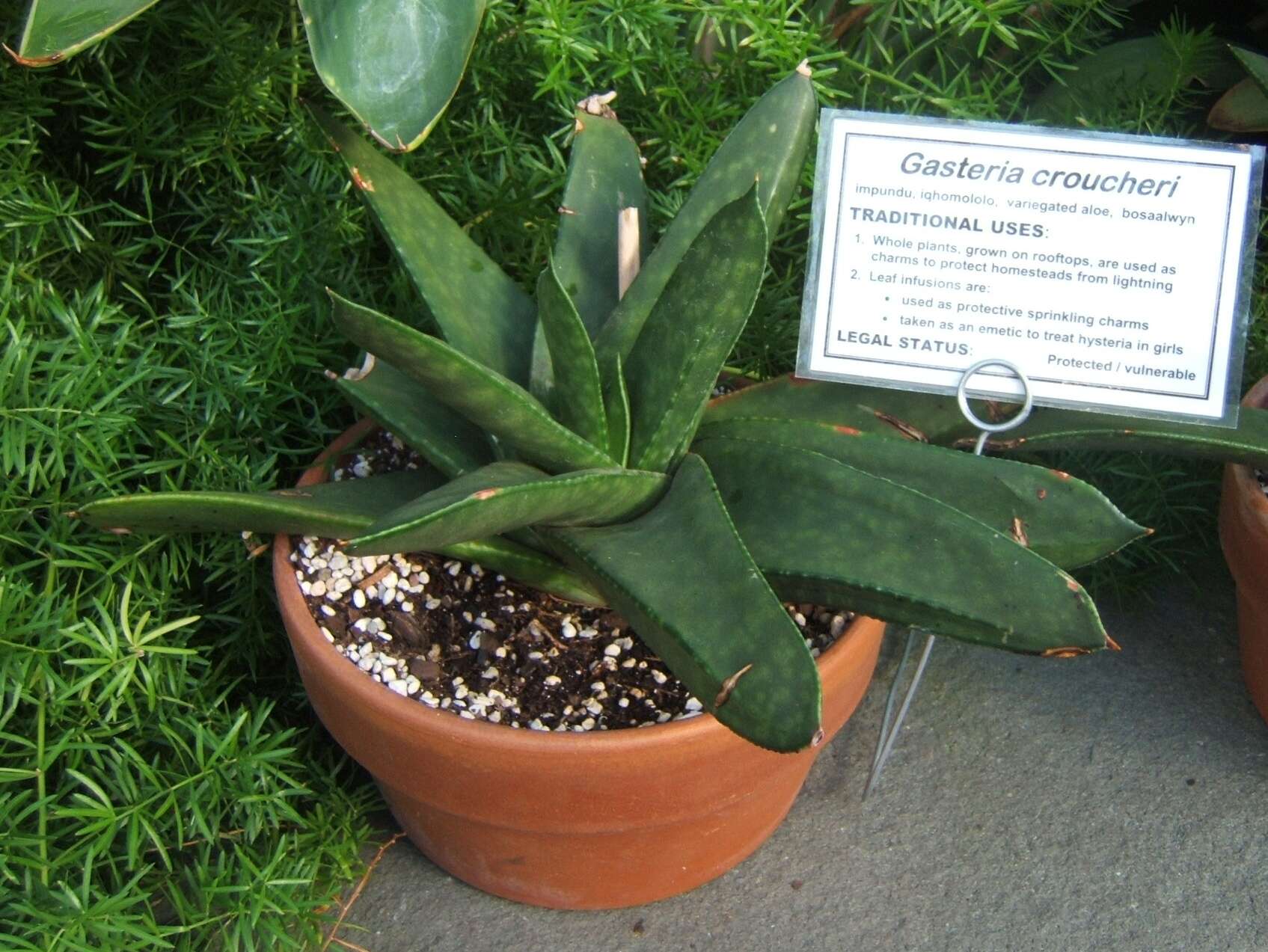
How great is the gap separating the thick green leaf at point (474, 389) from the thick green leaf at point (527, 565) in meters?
0.10

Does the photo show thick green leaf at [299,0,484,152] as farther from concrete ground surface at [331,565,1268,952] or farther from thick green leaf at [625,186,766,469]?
concrete ground surface at [331,565,1268,952]

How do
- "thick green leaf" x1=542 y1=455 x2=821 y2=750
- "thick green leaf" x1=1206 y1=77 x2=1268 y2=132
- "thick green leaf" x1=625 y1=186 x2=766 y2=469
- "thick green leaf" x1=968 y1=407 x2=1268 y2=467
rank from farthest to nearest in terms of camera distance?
"thick green leaf" x1=1206 y1=77 x2=1268 y2=132 → "thick green leaf" x1=968 y1=407 x2=1268 y2=467 → "thick green leaf" x1=625 y1=186 x2=766 y2=469 → "thick green leaf" x1=542 y1=455 x2=821 y2=750

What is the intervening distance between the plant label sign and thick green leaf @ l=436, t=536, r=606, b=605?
0.24 meters

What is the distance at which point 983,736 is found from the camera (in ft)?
4.11

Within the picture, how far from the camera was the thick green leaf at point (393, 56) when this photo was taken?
2.68 feet

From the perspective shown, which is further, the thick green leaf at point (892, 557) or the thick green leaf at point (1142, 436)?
the thick green leaf at point (1142, 436)

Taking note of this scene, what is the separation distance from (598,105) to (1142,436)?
512mm

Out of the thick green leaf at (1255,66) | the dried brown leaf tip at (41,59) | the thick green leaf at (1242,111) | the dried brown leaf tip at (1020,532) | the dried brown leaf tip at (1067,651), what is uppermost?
the dried brown leaf tip at (41,59)

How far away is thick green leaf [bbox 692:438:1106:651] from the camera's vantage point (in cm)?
74

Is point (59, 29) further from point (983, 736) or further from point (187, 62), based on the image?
point (983, 736)

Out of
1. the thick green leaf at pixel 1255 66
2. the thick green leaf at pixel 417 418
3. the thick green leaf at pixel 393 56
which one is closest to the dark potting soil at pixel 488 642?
the thick green leaf at pixel 417 418

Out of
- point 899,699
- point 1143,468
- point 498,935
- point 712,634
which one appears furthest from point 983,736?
point 712,634

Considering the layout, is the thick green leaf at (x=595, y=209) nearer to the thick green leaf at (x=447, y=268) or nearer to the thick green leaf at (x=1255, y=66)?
the thick green leaf at (x=447, y=268)

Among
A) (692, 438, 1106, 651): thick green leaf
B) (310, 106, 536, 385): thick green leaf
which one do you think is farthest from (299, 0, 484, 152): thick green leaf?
(692, 438, 1106, 651): thick green leaf
